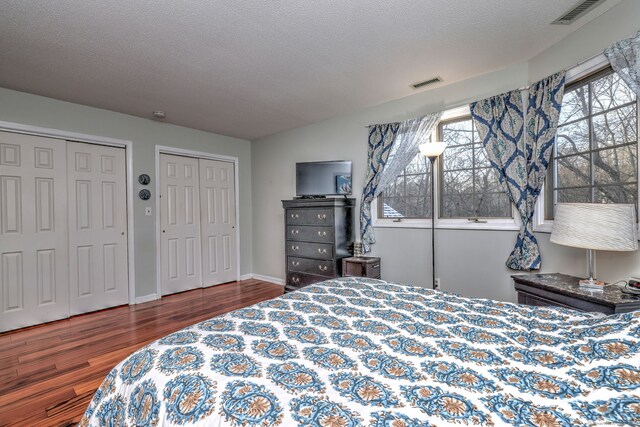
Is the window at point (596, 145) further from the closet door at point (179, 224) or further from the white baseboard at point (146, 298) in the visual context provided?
the white baseboard at point (146, 298)

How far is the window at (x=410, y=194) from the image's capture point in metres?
3.37

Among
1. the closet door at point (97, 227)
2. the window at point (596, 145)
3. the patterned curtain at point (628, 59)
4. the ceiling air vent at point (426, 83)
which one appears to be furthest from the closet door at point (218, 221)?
the patterned curtain at point (628, 59)

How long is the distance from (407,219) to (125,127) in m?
3.71

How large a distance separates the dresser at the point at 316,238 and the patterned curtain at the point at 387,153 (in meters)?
0.23

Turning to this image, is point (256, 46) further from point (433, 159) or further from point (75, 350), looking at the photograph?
point (75, 350)

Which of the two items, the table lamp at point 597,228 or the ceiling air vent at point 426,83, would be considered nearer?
the table lamp at point 597,228

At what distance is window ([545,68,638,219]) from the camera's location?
1.96 metres

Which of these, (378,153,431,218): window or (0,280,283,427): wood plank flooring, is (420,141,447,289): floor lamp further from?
(0,280,283,427): wood plank flooring

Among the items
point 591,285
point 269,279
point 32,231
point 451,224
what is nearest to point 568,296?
point 591,285

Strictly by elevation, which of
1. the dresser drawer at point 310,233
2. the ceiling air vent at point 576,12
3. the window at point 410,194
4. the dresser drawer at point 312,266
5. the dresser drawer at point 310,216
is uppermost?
the ceiling air vent at point 576,12

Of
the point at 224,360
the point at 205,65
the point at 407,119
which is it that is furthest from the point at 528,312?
the point at 205,65

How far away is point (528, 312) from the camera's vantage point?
1.42m

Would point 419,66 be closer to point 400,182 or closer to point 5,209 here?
point 400,182

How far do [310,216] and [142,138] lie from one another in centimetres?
247
